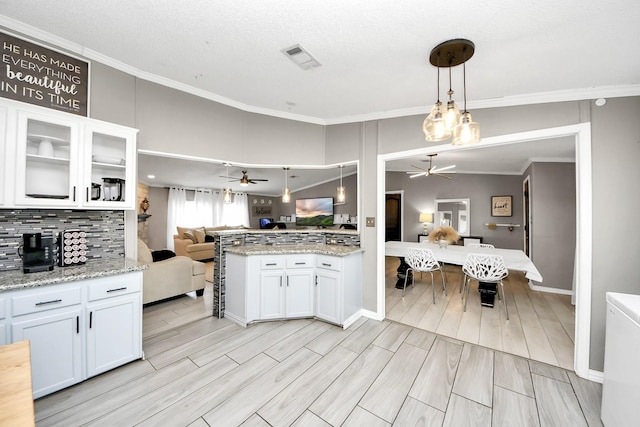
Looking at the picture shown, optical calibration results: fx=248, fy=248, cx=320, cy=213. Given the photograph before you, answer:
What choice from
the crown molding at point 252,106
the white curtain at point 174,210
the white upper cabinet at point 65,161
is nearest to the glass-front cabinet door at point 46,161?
the white upper cabinet at point 65,161

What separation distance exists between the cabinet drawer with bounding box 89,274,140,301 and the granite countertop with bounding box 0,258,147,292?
6cm

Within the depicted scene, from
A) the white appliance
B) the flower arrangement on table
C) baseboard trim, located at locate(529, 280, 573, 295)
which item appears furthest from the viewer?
the flower arrangement on table

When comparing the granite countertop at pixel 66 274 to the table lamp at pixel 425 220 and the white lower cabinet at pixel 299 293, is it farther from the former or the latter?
the table lamp at pixel 425 220

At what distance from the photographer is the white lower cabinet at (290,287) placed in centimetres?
285

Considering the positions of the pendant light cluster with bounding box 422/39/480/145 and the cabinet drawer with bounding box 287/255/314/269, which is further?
the cabinet drawer with bounding box 287/255/314/269

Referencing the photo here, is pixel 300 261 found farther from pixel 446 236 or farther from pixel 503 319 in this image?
pixel 446 236

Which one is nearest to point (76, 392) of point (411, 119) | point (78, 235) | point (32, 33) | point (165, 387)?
point (165, 387)

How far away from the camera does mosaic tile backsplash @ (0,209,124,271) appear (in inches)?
75.1

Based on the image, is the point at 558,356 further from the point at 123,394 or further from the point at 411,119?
the point at 123,394

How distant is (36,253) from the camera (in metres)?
1.87

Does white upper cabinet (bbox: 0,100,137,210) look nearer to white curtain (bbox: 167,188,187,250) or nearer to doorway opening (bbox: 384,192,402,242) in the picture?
white curtain (bbox: 167,188,187,250)

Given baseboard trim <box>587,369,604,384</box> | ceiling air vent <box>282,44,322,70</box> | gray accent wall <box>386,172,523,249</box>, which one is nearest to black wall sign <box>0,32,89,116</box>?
ceiling air vent <box>282,44,322,70</box>

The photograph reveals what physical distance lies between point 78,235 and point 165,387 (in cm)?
144

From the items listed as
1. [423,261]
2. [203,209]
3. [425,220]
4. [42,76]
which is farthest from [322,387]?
[203,209]
